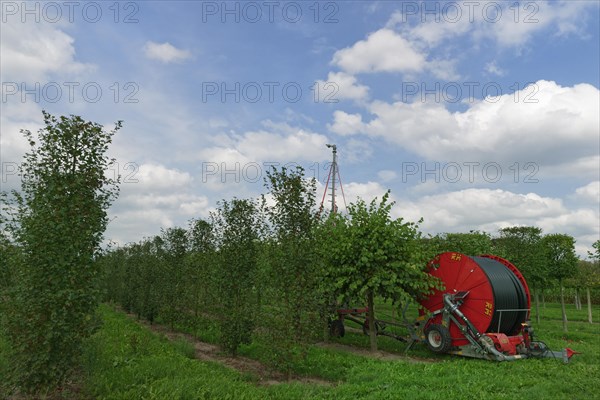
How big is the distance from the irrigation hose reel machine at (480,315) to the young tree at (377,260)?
2.75 feet

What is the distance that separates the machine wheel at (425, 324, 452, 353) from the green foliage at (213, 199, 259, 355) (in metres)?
6.63

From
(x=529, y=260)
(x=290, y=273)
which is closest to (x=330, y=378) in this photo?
(x=290, y=273)

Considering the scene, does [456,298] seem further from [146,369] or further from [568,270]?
[568,270]

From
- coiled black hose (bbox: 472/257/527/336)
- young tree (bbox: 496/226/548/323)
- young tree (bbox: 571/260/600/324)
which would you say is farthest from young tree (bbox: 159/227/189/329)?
young tree (bbox: 571/260/600/324)

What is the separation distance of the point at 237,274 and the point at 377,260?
5.23 m

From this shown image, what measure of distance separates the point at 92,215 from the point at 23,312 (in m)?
2.17

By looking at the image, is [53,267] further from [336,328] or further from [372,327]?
[336,328]

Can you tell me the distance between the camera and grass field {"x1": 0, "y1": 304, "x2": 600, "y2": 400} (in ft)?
26.8

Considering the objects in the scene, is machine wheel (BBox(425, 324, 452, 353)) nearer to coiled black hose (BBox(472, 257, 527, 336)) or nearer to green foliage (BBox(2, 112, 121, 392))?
coiled black hose (BBox(472, 257, 527, 336))

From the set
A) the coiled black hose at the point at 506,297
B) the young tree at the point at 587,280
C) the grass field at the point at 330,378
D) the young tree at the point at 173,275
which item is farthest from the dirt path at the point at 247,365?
the young tree at the point at 587,280

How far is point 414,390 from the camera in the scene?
955 centimetres

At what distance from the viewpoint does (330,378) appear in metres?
11.7

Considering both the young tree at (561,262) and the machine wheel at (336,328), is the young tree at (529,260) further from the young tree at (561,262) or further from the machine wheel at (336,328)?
the machine wheel at (336,328)

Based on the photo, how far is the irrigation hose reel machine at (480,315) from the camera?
1384cm
